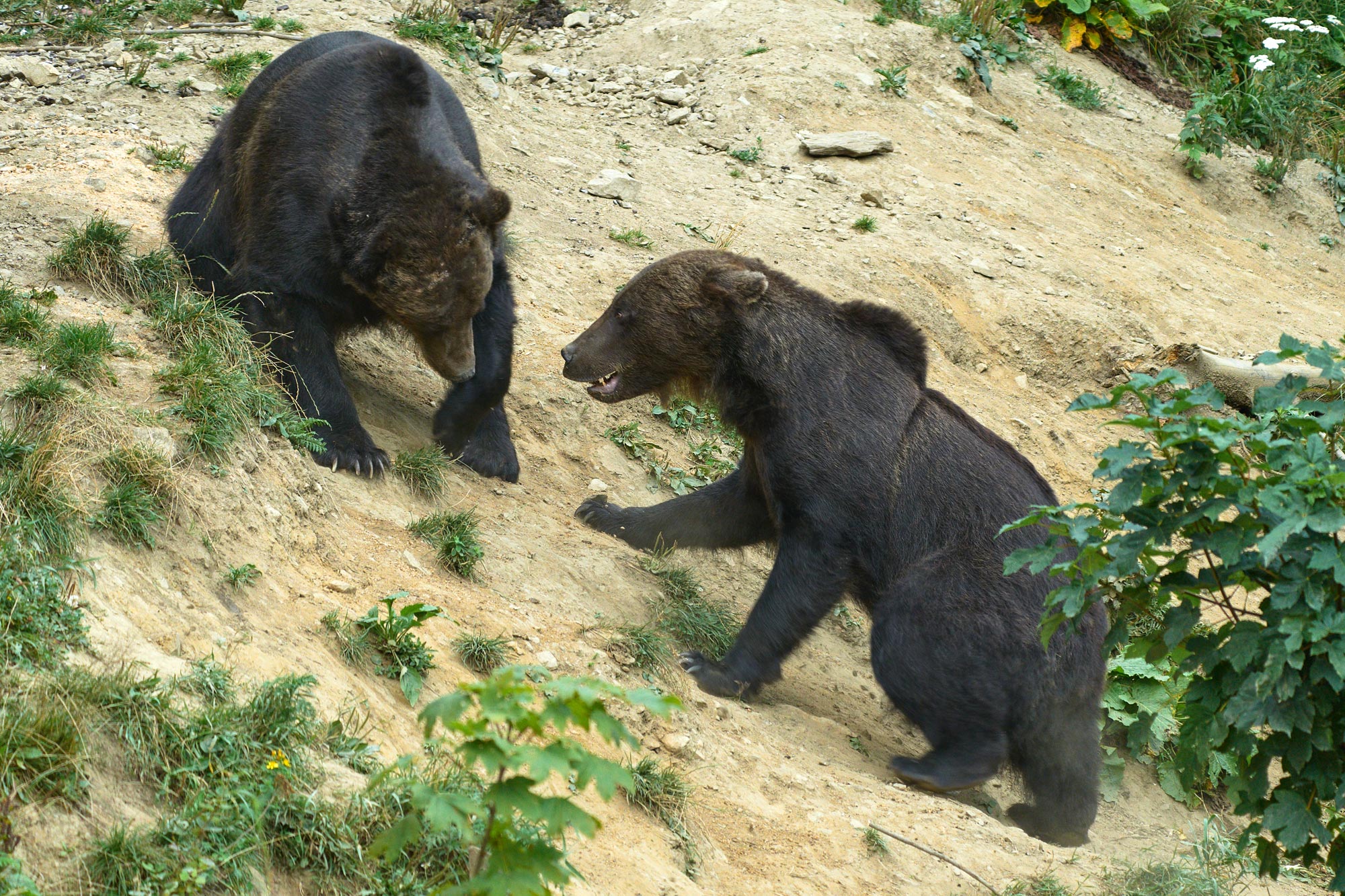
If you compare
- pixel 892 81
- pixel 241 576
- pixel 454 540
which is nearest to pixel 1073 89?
pixel 892 81

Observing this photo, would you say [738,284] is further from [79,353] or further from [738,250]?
[738,250]

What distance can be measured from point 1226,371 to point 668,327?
5466 millimetres

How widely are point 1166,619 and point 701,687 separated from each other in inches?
96.2

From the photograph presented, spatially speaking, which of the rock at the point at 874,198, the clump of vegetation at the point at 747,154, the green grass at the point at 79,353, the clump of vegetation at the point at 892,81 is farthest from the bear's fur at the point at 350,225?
the clump of vegetation at the point at 892,81

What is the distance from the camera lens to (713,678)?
537 cm

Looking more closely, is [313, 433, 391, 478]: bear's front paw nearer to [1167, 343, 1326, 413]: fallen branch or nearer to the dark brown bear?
the dark brown bear

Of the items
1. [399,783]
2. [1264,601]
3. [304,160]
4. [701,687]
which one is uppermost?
[1264,601]

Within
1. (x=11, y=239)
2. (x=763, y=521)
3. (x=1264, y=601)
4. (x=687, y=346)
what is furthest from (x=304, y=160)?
(x=1264, y=601)

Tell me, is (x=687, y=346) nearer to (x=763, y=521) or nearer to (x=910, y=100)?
(x=763, y=521)

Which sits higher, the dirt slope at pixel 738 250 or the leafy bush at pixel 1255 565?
the leafy bush at pixel 1255 565

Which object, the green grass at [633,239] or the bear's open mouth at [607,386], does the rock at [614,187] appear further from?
the bear's open mouth at [607,386]

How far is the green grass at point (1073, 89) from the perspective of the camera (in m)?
12.6

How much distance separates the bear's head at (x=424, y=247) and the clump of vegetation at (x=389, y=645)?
1.80 metres

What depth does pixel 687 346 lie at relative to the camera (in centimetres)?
598
